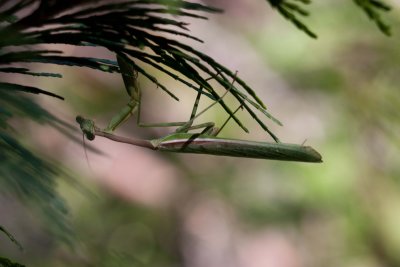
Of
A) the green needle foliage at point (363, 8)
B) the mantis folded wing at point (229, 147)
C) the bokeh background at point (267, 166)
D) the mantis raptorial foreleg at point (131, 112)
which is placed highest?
the bokeh background at point (267, 166)

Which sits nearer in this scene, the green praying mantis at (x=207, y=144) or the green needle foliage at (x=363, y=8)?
the green needle foliage at (x=363, y=8)

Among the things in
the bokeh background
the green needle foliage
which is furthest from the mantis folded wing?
the bokeh background


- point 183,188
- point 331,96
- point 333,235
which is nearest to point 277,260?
point 333,235

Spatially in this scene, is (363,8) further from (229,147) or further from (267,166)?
Answer: (267,166)

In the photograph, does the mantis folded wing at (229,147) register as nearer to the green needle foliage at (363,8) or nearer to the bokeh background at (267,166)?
the green needle foliage at (363,8)

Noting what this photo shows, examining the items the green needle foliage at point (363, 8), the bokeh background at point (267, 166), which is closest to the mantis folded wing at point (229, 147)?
the green needle foliage at point (363, 8)

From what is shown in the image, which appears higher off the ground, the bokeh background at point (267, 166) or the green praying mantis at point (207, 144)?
the bokeh background at point (267, 166)

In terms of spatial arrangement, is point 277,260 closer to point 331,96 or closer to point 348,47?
point 331,96

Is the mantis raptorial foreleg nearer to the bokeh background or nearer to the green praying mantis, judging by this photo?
the green praying mantis
